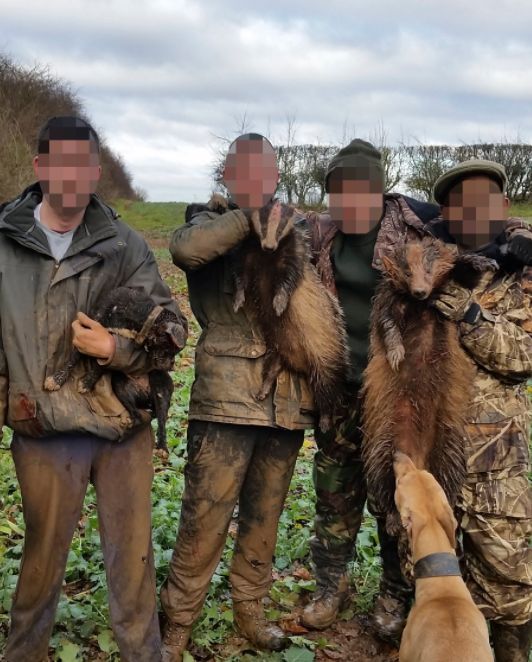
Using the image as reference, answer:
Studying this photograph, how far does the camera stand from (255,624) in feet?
12.4

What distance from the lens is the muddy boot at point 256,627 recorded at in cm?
374

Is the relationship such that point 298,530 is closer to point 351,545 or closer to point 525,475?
point 351,545

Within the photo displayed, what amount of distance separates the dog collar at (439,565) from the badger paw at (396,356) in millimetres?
1058

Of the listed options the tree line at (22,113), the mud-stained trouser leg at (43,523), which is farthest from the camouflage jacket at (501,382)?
the tree line at (22,113)

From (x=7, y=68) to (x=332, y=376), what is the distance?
32541 mm

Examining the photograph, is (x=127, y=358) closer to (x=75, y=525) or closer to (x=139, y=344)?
(x=139, y=344)

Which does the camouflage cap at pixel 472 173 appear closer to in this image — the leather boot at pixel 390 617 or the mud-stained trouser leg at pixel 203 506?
the mud-stained trouser leg at pixel 203 506

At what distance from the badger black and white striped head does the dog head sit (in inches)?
53.4

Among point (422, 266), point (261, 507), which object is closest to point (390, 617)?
point (261, 507)

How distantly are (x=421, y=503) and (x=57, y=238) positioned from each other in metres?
2.03

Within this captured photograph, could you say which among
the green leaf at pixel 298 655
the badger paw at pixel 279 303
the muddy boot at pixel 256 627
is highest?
the badger paw at pixel 279 303

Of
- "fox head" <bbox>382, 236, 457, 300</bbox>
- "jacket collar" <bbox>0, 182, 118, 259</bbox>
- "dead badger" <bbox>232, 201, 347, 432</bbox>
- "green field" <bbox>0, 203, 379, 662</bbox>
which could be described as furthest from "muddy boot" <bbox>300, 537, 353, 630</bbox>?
"jacket collar" <bbox>0, 182, 118, 259</bbox>

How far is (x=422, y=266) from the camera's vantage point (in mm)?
3348

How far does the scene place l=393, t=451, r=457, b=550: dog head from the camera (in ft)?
9.32
